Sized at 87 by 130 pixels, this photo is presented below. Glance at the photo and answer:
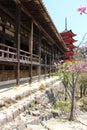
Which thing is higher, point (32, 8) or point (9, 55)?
point (32, 8)

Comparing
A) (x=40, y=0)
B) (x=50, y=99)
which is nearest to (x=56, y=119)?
(x=50, y=99)

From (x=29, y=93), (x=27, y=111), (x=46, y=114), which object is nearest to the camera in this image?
(x=27, y=111)

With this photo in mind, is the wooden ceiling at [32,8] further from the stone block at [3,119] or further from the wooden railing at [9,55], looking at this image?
the stone block at [3,119]

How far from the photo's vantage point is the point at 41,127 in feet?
30.9

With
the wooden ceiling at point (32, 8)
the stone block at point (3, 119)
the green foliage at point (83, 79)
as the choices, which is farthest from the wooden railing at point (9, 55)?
the green foliage at point (83, 79)

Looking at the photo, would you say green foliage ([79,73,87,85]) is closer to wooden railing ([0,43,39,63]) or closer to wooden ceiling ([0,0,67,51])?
wooden ceiling ([0,0,67,51])

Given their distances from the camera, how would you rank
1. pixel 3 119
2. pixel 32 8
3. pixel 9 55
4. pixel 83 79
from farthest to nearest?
pixel 83 79 < pixel 9 55 < pixel 32 8 < pixel 3 119

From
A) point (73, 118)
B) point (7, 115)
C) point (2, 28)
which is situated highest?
point (2, 28)

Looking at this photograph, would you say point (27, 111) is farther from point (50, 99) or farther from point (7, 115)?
point (50, 99)

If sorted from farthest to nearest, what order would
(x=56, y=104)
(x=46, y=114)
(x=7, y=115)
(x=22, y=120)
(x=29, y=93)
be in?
(x=56, y=104), (x=29, y=93), (x=46, y=114), (x=22, y=120), (x=7, y=115)

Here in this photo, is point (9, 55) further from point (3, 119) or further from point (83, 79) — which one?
point (83, 79)

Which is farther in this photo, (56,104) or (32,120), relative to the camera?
(56,104)

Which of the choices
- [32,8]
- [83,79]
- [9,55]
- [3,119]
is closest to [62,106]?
[9,55]

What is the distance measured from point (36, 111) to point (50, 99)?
450 centimetres
